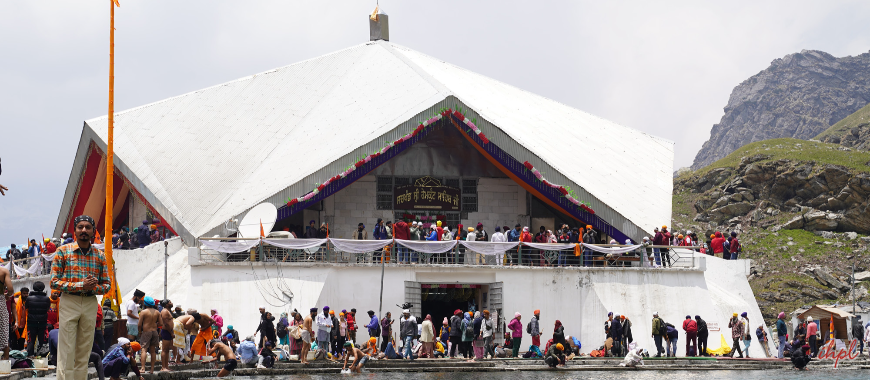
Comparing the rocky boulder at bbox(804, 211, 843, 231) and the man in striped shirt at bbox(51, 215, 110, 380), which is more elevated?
the rocky boulder at bbox(804, 211, 843, 231)

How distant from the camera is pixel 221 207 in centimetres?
2709

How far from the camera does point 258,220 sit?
25.3 meters

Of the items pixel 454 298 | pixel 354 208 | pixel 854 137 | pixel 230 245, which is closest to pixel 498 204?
pixel 454 298

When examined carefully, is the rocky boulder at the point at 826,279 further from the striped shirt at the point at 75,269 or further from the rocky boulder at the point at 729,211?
the striped shirt at the point at 75,269

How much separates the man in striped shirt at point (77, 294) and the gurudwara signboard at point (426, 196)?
20593 millimetres

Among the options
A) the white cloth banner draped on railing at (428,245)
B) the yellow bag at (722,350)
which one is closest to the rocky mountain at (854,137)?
the yellow bag at (722,350)

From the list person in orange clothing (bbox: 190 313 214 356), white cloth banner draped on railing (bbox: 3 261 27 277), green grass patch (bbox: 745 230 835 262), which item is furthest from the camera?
green grass patch (bbox: 745 230 835 262)

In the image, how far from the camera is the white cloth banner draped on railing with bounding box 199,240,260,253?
2481 centimetres

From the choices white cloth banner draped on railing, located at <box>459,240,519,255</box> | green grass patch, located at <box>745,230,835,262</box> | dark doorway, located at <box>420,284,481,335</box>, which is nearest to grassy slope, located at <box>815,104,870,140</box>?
green grass patch, located at <box>745,230,835,262</box>

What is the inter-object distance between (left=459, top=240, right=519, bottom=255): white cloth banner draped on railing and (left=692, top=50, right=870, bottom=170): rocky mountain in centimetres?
15490

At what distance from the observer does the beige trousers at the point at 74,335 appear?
970cm

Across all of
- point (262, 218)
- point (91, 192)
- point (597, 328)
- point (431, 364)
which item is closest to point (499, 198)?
point (597, 328)

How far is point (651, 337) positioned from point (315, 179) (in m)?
10.2

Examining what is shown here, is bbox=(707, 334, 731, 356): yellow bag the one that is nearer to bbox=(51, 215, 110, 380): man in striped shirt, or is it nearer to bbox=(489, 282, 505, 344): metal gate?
bbox=(489, 282, 505, 344): metal gate
